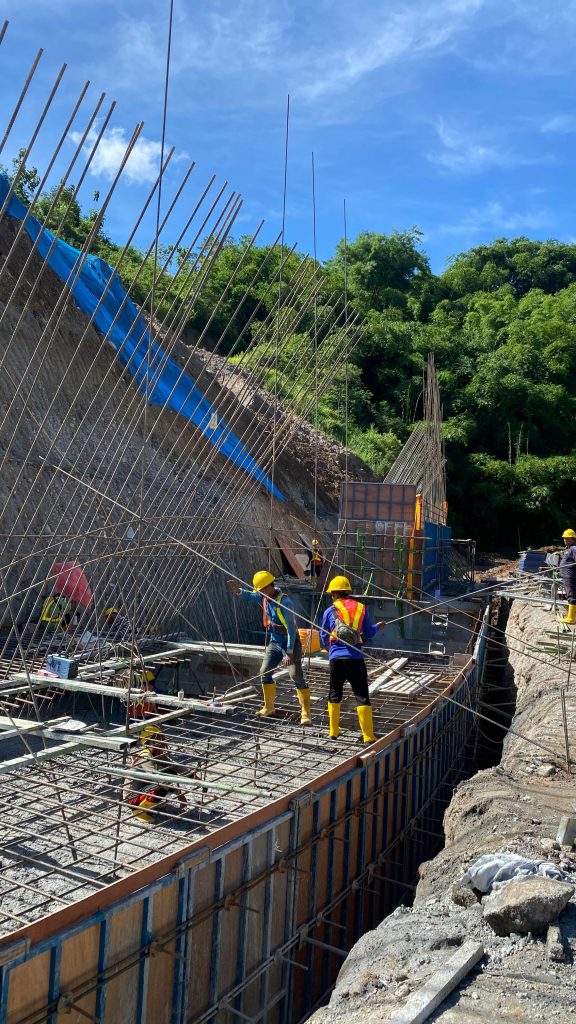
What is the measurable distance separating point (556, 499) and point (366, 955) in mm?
25045

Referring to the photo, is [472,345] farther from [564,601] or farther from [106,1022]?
[106,1022]

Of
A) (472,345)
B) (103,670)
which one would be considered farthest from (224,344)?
(103,670)

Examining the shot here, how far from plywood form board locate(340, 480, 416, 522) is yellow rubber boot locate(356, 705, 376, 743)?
8.61 meters

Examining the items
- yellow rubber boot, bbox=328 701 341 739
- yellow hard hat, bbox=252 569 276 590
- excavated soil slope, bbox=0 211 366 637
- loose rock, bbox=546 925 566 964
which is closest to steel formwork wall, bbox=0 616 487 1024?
yellow rubber boot, bbox=328 701 341 739

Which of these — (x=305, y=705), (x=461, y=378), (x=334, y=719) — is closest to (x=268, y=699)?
(x=305, y=705)

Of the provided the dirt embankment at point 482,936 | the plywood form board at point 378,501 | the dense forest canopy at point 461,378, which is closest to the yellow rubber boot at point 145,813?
the dirt embankment at point 482,936

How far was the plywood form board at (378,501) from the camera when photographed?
1497 centimetres

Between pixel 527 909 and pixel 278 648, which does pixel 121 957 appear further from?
pixel 278 648

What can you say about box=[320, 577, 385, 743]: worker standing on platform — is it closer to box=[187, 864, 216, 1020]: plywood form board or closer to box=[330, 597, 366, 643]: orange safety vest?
box=[330, 597, 366, 643]: orange safety vest

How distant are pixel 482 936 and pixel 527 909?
0.85 feet

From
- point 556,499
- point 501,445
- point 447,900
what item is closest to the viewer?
point 447,900

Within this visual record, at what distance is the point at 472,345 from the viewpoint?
30641 mm

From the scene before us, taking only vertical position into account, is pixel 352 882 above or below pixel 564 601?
below

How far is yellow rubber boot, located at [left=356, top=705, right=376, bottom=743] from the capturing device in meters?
6.52
